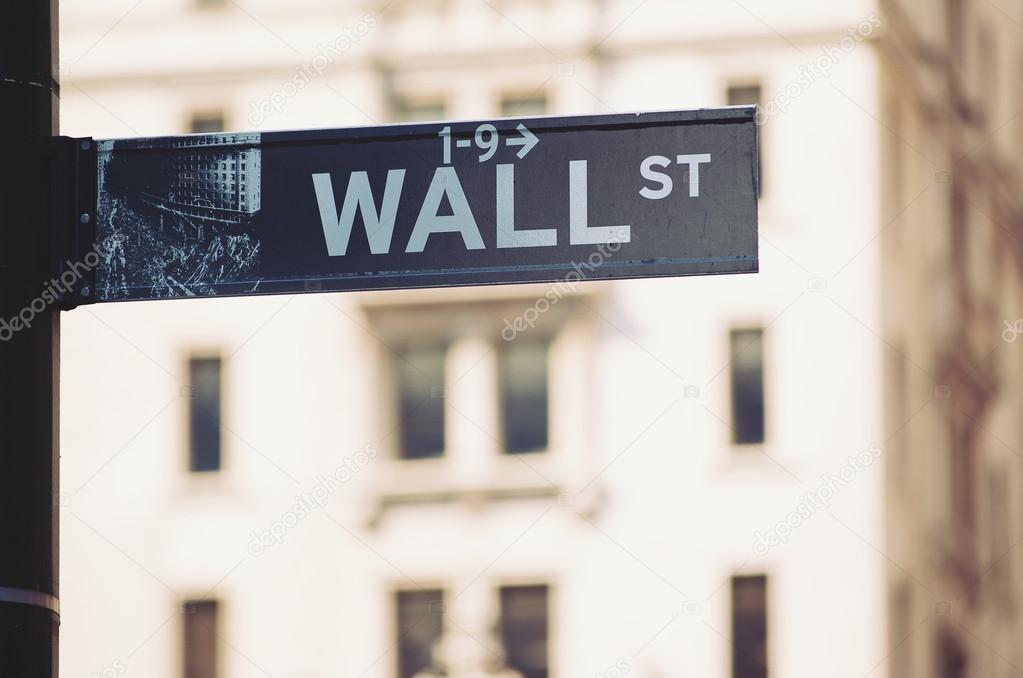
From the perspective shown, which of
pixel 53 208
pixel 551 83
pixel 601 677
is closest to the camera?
pixel 53 208

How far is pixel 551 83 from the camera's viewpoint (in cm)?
1970

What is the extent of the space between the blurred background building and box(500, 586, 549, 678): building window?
0.11 ft

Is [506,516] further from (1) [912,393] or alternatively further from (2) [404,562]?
(1) [912,393]

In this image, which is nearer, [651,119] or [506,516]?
[651,119]

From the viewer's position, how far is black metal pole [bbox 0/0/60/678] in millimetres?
2859

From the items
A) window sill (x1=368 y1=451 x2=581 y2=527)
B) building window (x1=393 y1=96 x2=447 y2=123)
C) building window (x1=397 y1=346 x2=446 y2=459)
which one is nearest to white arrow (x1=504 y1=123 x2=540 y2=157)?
window sill (x1=368 y1=451 x2=581 y2=527)

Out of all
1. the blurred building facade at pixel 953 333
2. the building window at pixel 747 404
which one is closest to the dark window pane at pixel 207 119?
the building window at pixel 747 404

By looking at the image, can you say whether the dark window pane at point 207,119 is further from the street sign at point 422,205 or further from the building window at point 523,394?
the street sign at point 422,205

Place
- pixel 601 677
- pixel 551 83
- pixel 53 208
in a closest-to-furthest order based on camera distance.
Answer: pixel 53 208
pixel 601 677
pixel 551 83

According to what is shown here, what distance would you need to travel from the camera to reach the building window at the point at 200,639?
19297mm

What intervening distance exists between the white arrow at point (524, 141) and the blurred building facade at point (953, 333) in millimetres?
16447

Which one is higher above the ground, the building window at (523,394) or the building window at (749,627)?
the building window at (523,394)

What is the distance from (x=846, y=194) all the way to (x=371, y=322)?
5344 millimetres

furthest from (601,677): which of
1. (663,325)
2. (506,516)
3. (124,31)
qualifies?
(124,31)
